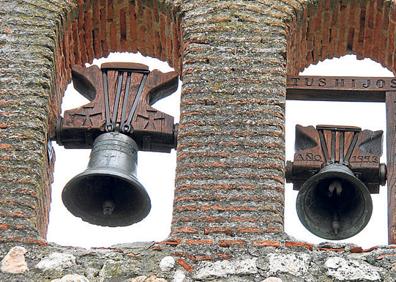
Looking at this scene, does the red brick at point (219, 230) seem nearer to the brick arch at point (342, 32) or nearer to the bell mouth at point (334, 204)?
the bell mouth at point (334, 204)

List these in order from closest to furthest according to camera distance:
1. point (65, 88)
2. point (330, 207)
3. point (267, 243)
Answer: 1. point (267, 243)
2. point (330, 207)
3. point (65, 88)

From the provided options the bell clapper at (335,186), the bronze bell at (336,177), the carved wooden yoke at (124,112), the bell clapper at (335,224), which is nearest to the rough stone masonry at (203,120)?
the carved wooden yoke at (124,112)

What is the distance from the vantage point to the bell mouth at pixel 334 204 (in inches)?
500

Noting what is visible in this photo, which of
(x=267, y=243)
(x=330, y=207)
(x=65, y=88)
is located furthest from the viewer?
(x=65, y=88)

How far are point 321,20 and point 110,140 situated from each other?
2.02m

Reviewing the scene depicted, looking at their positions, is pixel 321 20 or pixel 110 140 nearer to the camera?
pixel 110 140

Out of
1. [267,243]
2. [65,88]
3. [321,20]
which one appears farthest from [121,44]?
[267,243]

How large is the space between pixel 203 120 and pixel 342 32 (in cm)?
175

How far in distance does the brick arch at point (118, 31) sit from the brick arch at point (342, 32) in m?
0.92

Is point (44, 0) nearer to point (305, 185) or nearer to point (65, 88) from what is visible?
point (65, 88)

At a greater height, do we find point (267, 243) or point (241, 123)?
point (241, 123)

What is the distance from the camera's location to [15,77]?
13039mm

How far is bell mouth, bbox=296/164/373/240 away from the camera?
12.7 m

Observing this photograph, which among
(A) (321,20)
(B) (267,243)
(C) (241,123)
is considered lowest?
(B) (267,243)
